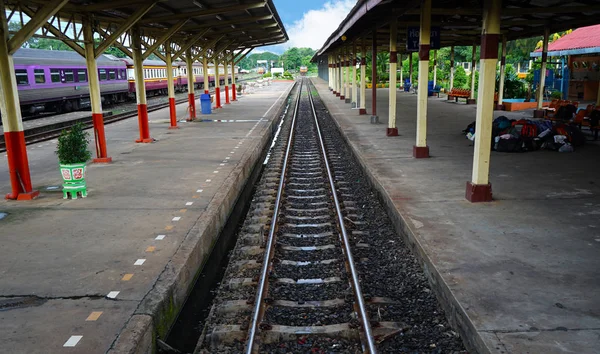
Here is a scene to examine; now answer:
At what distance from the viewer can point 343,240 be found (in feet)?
21.6

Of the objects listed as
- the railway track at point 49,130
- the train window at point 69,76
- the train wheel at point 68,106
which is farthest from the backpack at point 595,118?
the train wheel at point 68,106

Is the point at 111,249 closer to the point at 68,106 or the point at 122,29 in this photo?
the point at 122,29

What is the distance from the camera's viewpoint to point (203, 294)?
575cm

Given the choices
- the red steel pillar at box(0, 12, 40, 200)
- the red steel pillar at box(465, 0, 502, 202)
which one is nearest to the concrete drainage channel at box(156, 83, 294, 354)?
the red steel pillar at box(0, 12, 40, 200)

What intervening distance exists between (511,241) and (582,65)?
24.6 metres

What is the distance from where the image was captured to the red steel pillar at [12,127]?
7824 millimetres

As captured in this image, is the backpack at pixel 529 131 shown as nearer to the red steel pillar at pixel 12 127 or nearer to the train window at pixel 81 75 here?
the red steel pillar at pixel 12 127

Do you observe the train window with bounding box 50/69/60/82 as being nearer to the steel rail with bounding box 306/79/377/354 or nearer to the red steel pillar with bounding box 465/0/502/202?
the steel rail with bounding box 306/79/377/354

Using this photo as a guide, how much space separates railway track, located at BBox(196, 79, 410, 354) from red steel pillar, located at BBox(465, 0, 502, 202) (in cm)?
194

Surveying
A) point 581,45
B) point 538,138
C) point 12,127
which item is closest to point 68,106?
point 12,127

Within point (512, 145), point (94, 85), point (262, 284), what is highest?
point (94, 85)

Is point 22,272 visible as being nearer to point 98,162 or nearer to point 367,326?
point 367,326

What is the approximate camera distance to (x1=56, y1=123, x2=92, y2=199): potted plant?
8.09 m

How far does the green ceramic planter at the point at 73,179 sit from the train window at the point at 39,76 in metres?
15.8
